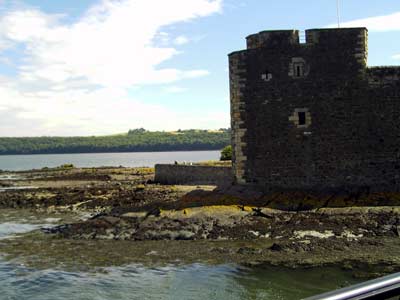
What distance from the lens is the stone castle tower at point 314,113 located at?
724 inches

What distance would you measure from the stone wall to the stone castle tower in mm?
9448

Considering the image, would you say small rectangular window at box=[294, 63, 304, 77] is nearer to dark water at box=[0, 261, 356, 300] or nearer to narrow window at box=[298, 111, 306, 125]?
narrow window at box=[298, 111, 306, 125]

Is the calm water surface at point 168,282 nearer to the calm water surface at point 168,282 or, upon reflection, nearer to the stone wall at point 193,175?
the calm water surface at point 168,282

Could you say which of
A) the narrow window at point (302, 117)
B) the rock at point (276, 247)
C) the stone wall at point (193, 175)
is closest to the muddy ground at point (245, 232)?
the rock at point (276, 247)

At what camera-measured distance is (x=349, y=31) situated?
18.5 meters

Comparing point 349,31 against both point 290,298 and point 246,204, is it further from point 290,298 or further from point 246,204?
point 290,298

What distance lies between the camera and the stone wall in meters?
30.9

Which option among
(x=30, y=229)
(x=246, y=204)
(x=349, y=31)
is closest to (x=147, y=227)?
(x=246, y=204)

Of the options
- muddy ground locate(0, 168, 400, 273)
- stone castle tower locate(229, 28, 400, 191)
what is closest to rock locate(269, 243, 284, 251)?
muddy ground locate(0, 168, 400, 273)

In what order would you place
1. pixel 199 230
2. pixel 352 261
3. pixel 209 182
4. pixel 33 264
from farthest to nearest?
1. pixel 209 182
2. pixel 199 230
3. pixel 33 264
4. pixel 352 261

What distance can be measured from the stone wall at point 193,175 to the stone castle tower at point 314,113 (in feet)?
31.0

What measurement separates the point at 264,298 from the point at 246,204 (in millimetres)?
7435

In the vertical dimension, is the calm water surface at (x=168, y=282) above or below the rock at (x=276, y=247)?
below


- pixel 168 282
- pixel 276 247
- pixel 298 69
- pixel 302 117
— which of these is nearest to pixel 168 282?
pixel 168 282
